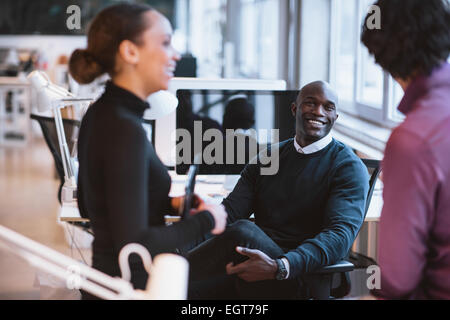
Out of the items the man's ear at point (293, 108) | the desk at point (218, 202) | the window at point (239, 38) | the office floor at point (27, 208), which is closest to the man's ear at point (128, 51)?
the desk at point (218, 202)

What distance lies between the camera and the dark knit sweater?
2010 millimetres

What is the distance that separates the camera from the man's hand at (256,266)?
199 centimetres

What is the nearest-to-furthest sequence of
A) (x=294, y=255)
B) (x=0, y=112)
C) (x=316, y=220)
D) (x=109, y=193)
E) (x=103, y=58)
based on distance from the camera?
(x=109, y=193) < (x=103, y=58) < (x=294, y=255) < (x=316, y=220) < (x=0, y=112)

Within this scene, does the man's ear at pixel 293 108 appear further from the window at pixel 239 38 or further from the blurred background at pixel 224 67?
the window at pixel 239 38

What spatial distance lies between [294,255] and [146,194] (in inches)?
34.4

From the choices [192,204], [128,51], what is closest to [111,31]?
[128,51]

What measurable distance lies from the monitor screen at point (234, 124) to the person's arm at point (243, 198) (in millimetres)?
294

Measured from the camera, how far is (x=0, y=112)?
27.7 ft

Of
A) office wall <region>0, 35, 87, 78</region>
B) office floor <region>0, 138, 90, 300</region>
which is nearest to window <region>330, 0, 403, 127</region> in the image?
office floor <region>0, 138, 90, 300</region>

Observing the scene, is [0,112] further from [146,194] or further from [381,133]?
[146,194]

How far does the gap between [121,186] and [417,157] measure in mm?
544

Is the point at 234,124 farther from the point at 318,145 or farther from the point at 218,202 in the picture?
the point at 318,145

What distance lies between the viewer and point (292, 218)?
7.11 ft
